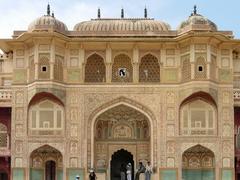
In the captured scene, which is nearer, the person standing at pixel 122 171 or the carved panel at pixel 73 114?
the carved panel at pixel 73 114

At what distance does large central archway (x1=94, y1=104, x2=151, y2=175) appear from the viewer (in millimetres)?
22750

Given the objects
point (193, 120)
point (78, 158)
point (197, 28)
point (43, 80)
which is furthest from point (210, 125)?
point (43, 80)

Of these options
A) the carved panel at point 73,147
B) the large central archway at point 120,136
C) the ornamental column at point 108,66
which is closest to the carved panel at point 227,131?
the large central archway at point 120,136

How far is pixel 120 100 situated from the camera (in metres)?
22.3

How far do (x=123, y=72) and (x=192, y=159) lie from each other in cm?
427

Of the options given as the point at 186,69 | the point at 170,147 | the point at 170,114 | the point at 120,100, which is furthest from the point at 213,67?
the point at 120,100

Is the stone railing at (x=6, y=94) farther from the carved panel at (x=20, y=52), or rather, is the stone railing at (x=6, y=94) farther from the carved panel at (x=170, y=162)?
the carved panel at (x=170, y=162)

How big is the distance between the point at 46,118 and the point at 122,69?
3.48 m

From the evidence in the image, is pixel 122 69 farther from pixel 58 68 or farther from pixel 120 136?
pixel 120 136

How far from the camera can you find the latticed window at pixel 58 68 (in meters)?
22.0

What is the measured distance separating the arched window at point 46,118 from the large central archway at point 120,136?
151 centimetres

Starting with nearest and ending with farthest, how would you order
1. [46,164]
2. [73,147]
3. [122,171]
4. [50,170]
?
[73,147] → [46,164] → [50,170] → [122,171]

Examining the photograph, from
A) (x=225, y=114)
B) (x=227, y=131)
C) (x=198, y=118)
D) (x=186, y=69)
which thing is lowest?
(x=227, y=131)

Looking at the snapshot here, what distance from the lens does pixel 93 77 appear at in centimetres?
2269
